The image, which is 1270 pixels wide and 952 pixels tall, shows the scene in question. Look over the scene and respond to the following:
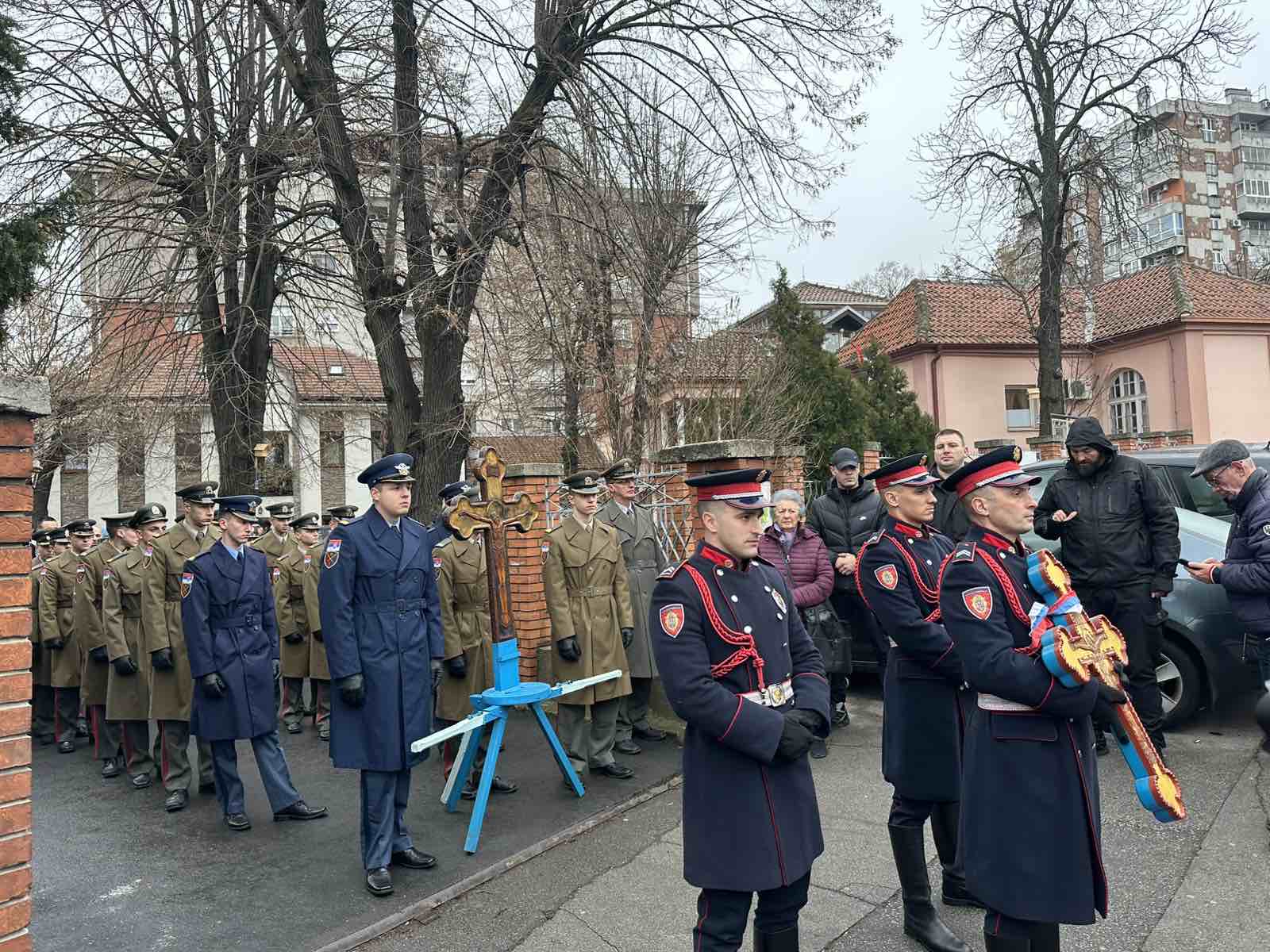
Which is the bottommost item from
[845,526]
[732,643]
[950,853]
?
[950,853]

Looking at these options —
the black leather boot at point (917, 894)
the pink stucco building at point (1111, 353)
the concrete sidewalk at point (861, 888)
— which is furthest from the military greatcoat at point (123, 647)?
the pink stucco building at point (1111, 353)

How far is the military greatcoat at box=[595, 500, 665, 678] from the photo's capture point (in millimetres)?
7082

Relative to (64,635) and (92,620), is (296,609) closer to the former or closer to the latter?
(92,620)

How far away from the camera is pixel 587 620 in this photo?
650cm

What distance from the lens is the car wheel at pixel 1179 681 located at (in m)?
6.38

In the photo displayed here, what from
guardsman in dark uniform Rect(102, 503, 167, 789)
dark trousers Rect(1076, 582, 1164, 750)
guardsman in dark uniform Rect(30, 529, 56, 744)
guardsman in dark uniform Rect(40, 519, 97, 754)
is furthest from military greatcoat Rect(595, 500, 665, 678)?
guardsman in dark uniform Rect(30, 529, 56, 744)

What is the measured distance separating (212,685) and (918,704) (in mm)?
4341

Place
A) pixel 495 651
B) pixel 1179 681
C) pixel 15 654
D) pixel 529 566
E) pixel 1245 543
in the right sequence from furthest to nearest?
pixel 529 566
pixel 1179 681
pixel 495 651
pixel 1245 543
pixel 15 654

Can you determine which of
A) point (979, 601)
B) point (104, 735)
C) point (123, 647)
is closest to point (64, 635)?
point (104, 735)

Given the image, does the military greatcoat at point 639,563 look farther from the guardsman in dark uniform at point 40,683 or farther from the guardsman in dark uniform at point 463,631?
the guardsman in dark uniform at point 40,683

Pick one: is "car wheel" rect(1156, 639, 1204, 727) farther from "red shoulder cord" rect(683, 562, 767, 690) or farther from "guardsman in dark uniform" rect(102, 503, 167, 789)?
"guardsman in dark uniform" rect(102, 503, 167, 789)

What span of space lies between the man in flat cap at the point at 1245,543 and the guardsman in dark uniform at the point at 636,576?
3.71 meters

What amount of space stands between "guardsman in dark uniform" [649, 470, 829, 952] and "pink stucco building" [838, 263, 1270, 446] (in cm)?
2660

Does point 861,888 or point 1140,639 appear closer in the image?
point 861,888
